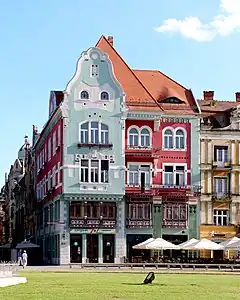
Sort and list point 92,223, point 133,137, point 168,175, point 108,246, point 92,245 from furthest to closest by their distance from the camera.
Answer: point 168,175, point 133,137, point 108,246, point 92,245, point 92,223

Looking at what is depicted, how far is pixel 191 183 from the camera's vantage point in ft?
282

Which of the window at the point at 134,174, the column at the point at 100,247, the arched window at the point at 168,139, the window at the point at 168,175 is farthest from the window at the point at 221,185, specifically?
the column at the point at 100,247

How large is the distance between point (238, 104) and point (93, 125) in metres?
17.3

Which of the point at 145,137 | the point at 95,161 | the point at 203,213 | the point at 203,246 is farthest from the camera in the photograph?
the point at 203,213

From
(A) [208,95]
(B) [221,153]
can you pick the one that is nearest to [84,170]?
(B) [221,153]

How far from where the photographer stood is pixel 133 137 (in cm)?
8544

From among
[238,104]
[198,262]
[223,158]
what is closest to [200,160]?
[223,158]

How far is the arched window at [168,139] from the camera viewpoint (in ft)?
283

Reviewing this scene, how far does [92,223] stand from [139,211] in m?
5.21

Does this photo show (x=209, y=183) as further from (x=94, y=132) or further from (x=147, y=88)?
(x=94, y=132)

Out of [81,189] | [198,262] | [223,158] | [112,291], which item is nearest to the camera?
[112,291]

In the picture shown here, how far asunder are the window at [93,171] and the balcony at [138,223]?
4853mm

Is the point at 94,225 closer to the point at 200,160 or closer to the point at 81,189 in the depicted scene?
the point at 81,189

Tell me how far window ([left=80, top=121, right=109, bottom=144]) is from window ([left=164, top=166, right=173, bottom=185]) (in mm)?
7292
